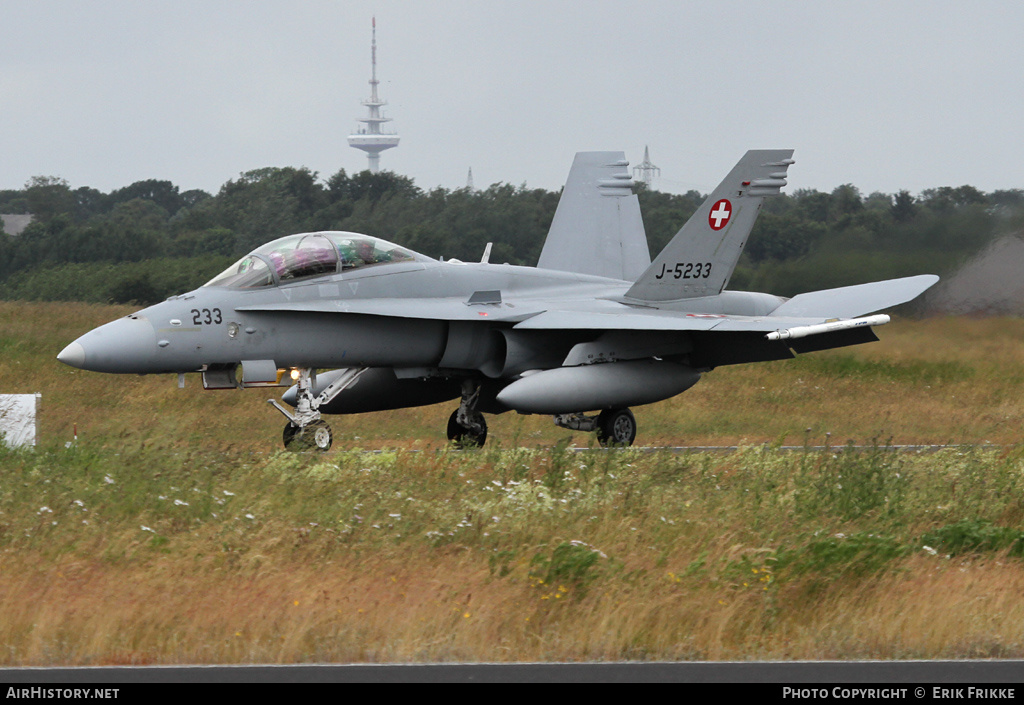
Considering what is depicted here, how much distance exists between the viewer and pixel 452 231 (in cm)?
4344

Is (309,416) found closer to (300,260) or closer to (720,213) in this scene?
(300,260)

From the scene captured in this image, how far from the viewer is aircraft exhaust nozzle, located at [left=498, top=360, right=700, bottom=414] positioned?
14.3 m

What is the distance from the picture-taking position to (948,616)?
22.8 feet

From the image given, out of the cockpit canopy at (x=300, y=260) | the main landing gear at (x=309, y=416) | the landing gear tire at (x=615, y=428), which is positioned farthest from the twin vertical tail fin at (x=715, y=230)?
the main landing gear at (x=309, y=416)

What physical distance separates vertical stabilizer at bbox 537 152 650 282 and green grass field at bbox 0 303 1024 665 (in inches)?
262

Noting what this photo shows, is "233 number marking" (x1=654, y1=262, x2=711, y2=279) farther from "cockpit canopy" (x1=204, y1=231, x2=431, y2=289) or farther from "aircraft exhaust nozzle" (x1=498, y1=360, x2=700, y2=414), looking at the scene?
"cockpit canopy" (x1=204, y1=231, x2=431, y2=289)

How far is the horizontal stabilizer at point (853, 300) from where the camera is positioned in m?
17.0

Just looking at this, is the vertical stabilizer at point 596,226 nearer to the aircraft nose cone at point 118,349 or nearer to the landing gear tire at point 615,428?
the landing gear tire at point 615,428

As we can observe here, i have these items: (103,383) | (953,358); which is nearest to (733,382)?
(953,358)

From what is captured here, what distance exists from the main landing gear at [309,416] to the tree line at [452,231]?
10.7m

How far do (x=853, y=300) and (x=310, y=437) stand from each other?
7862mm

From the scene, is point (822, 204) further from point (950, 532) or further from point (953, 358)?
point (950, 532)

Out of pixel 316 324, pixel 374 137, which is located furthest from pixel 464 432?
pixel 374 137

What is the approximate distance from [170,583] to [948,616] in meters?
4.54
